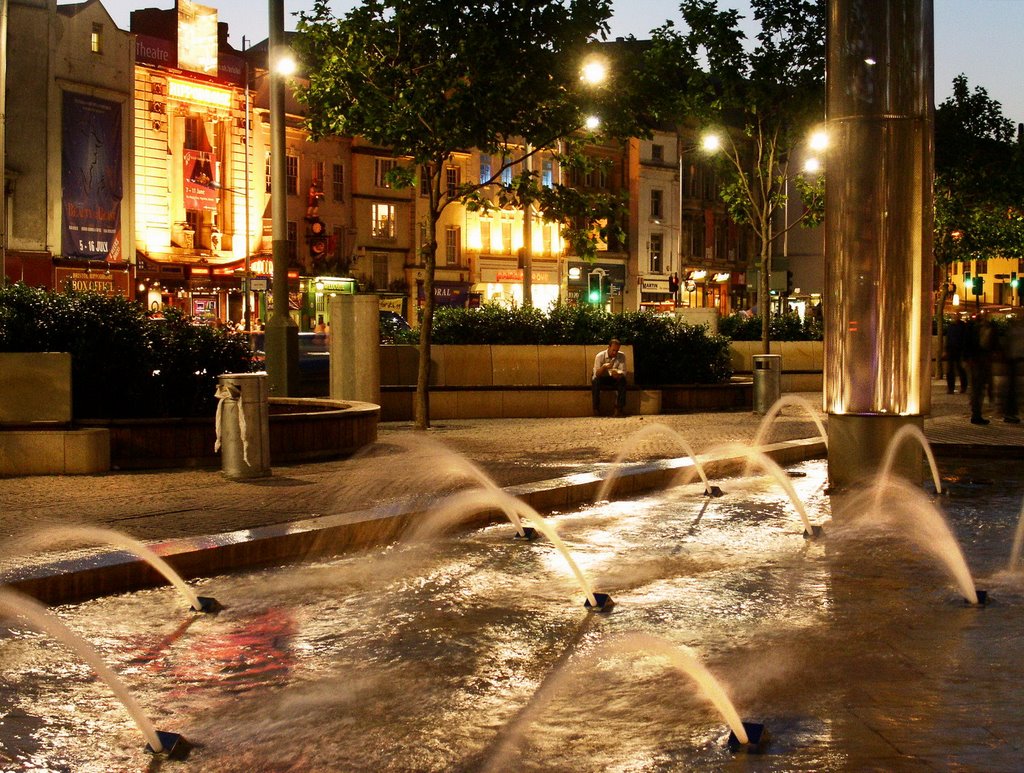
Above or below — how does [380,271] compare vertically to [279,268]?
above

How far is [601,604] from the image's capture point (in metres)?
7.75

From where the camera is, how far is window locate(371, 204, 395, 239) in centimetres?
6294

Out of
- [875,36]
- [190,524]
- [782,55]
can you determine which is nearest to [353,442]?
[190,524]

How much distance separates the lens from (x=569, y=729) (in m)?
5.38

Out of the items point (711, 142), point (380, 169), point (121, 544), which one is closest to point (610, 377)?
point (711, 142)

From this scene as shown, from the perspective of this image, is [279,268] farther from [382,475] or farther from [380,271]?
[380,271]

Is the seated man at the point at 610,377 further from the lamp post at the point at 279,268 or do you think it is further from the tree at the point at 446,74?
the lamp post at the point at 279,268

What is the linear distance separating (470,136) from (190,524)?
398 inches

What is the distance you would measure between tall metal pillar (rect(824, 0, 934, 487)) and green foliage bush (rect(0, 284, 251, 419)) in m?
6.93

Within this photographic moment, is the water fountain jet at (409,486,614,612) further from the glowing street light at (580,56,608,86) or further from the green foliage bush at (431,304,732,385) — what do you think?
the green foliage bush at (431,304,732,385)

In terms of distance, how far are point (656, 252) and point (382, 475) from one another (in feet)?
220

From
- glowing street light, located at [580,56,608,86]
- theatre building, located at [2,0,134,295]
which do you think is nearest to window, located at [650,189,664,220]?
theatre building, located at [2,0,134,295]

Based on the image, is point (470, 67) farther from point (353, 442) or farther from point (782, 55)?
point (782, 55)

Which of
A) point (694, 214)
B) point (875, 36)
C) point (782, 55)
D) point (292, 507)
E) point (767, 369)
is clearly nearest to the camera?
point (292, 507)
